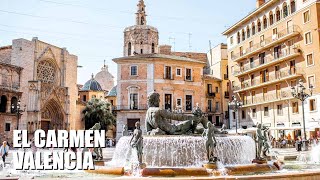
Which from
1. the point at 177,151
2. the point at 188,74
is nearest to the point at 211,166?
the point at 177,151

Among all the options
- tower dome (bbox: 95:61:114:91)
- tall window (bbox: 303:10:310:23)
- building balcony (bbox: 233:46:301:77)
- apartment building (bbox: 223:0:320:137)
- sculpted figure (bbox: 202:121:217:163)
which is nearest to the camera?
sculpted figure (bbox: 202:121:217:163)

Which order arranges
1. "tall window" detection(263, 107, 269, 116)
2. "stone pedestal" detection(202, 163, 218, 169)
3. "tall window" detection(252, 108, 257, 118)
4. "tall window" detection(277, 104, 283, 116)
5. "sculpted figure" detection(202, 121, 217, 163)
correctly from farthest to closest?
1. "tall window" detection(252, 108, 257, 118)
2. "tall window" detection(263, 107, 269, 116)
3. "tall window" detection(277, 104, 283, 116)
4. "sculpted figure" detection(202, 121, 217, 163)
5. "stone pedestal" detection(202, 163, 218, 169)

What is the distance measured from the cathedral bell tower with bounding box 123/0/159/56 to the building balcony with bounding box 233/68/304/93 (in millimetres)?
24889

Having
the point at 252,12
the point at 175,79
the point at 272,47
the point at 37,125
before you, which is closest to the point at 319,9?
the point at 272,47

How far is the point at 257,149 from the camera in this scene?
42.6 ft

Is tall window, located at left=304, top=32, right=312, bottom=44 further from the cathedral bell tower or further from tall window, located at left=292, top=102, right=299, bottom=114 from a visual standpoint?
the cathedral bell tower

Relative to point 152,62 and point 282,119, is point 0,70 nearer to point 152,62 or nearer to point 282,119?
point 152,62

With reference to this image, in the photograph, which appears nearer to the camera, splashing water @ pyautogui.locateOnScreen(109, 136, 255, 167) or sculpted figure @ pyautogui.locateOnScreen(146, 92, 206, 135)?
splashing water @ pyautogui.locateOnScreen(109, 136, 255, 167)

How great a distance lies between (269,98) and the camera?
4181cm

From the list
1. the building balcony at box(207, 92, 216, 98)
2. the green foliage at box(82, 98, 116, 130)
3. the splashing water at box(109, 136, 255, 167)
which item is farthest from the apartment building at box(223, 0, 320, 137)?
the splashing water at box(109, 136, 255, 167)

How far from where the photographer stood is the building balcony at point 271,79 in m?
37.3

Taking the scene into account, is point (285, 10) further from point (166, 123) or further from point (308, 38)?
point (166, 123)

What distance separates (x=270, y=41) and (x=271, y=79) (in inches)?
174

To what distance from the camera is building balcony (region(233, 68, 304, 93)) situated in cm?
3728
